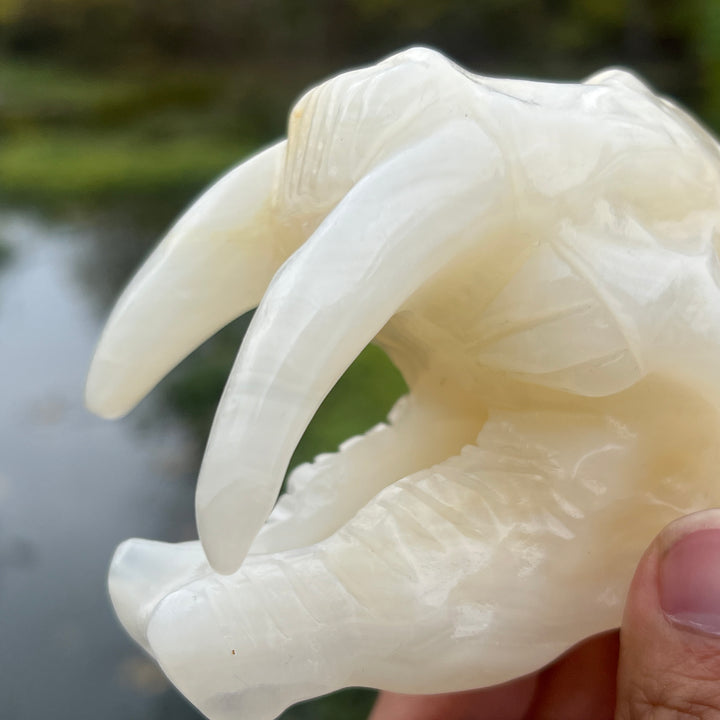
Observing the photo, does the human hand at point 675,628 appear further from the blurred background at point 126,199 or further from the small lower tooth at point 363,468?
the blurred background at point 126,199

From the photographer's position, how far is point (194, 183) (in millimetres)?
3594

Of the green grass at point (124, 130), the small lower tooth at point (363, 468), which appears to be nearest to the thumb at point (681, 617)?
the small lower tooth at point (363, 468)

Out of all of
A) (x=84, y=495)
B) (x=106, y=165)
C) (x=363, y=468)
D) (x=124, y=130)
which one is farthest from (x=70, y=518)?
(x=124, y=130)

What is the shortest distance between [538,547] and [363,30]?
5.73 metres

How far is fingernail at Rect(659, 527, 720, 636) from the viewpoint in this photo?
0.47 metres

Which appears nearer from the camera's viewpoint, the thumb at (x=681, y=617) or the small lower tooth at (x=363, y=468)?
the thumb at (x=681, y=617)

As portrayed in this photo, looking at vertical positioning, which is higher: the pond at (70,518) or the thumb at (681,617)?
the thumb at (681,617)

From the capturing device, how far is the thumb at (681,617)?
0.48 meters

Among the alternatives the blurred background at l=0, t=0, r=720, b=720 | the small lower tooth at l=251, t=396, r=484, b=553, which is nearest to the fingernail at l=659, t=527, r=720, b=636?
the small lower tooth at l=251, t=396, r=484, b=553

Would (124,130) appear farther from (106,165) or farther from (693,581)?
(693,581)

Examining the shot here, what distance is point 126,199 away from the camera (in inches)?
143

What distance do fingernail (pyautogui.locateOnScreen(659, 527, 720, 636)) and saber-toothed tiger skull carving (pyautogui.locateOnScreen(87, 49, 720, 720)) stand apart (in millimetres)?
48

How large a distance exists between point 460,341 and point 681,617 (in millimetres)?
205

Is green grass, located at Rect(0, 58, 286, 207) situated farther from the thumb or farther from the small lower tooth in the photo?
the thumb
